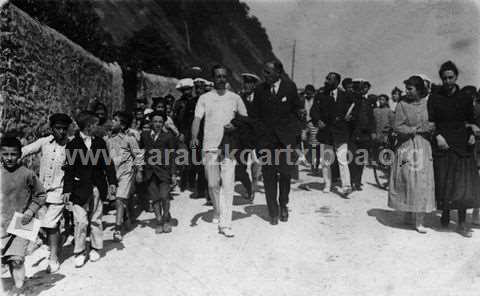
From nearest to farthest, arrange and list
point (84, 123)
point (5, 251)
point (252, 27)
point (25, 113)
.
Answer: point (5, 251)
point (84, 123)
point (25, 113)
point (252, 27)

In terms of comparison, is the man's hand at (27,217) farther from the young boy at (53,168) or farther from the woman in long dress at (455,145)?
the woman in long dress at (455,145)

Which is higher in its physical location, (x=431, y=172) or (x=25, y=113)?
(x=25, y=113)

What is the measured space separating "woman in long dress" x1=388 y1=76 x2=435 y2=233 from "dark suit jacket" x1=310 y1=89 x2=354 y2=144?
2.05 m

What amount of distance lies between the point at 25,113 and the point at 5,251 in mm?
2180

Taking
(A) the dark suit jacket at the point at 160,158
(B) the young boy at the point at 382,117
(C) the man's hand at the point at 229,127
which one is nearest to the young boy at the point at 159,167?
(A) the dark suit jacket at the point at 160,158

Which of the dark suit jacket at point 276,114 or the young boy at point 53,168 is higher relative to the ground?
the dark suit jacket at point 276,114

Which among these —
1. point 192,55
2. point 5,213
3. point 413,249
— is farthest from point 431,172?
point 192,55

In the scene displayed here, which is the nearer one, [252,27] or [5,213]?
[5,213]

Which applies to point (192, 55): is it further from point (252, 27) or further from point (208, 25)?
point (252, 27)

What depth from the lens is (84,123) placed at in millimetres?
4598

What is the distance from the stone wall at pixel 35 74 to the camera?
4.78m

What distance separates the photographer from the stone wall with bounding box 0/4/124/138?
4.78 m

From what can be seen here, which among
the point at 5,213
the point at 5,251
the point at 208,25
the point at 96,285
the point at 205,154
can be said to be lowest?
the point at 96,285

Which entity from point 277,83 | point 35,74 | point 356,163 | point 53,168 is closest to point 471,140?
point 277,83
